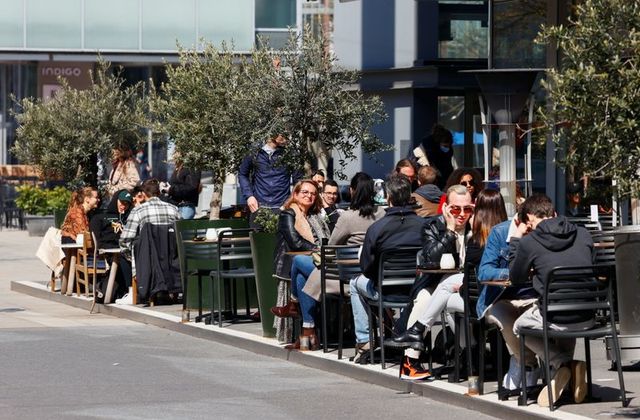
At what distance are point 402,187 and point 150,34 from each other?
29.3 meters

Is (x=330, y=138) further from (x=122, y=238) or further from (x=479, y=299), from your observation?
(x=479, y=299)

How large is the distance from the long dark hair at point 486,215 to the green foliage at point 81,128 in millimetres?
12396

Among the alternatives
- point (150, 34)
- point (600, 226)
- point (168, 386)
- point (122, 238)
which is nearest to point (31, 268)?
point (122, 238)

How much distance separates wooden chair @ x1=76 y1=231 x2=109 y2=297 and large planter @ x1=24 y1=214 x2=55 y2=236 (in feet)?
45.3

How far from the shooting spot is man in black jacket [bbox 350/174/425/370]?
11.3m

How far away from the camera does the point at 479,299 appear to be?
33.2 feet

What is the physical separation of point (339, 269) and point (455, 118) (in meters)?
12.6

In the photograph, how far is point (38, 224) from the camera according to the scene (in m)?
31.9

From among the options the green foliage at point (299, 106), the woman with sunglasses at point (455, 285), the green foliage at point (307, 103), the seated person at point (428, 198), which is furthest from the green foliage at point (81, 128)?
the woman with sunglasses at point (455, 285)

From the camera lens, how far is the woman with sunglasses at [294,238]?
41.7 feet

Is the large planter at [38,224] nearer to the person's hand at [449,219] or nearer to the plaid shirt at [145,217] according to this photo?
the plaid shirt at [145,217]

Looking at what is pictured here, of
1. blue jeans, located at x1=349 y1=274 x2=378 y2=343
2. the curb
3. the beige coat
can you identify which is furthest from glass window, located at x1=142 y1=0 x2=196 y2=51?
blue jeans, located at x1=349 y1=274 x2=378 y2=343

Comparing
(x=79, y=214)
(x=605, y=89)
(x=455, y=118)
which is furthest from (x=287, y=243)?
(x=455, y=118)

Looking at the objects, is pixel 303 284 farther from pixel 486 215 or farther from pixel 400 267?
pixel 486 215
